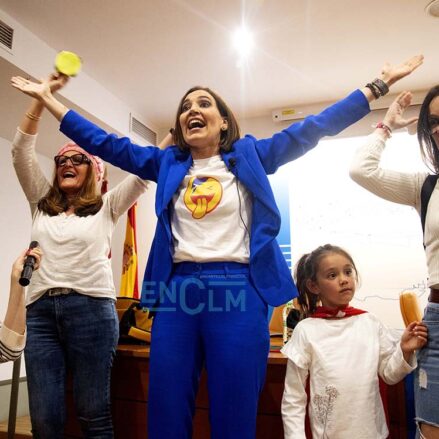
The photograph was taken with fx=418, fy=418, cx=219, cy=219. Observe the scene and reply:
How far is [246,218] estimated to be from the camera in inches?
44.9

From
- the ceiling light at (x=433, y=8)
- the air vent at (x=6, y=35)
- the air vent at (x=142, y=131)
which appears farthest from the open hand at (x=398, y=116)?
the air vent at (x=142, y=131)

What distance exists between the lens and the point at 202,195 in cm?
114

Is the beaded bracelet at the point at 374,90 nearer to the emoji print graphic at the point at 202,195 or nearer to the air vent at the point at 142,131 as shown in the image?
the emoji print graphic at the point at 202,195

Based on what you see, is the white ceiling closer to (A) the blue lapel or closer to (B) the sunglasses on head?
(B) the sunglasses on head

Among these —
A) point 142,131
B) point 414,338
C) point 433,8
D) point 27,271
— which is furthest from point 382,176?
point 142,131

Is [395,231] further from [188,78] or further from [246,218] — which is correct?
[246,218]

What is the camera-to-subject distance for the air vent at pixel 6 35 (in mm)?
2463

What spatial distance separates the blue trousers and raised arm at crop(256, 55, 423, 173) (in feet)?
1.15

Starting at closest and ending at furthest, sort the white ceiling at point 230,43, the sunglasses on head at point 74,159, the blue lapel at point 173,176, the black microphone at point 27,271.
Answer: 1. the black microphone at point 27,271
2. the blue lapel at point 173,176
3. the sunglasses on head at point 74,159
4. the white ceiling at point 230,43

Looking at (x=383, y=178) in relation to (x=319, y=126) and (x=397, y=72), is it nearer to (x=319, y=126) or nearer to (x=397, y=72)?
(x=319, y=126)

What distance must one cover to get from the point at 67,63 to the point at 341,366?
1.31m

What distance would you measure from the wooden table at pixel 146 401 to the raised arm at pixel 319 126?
861 mm

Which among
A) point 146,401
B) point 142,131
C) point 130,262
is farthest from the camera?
point 142,131

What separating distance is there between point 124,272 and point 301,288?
2.02 metres
